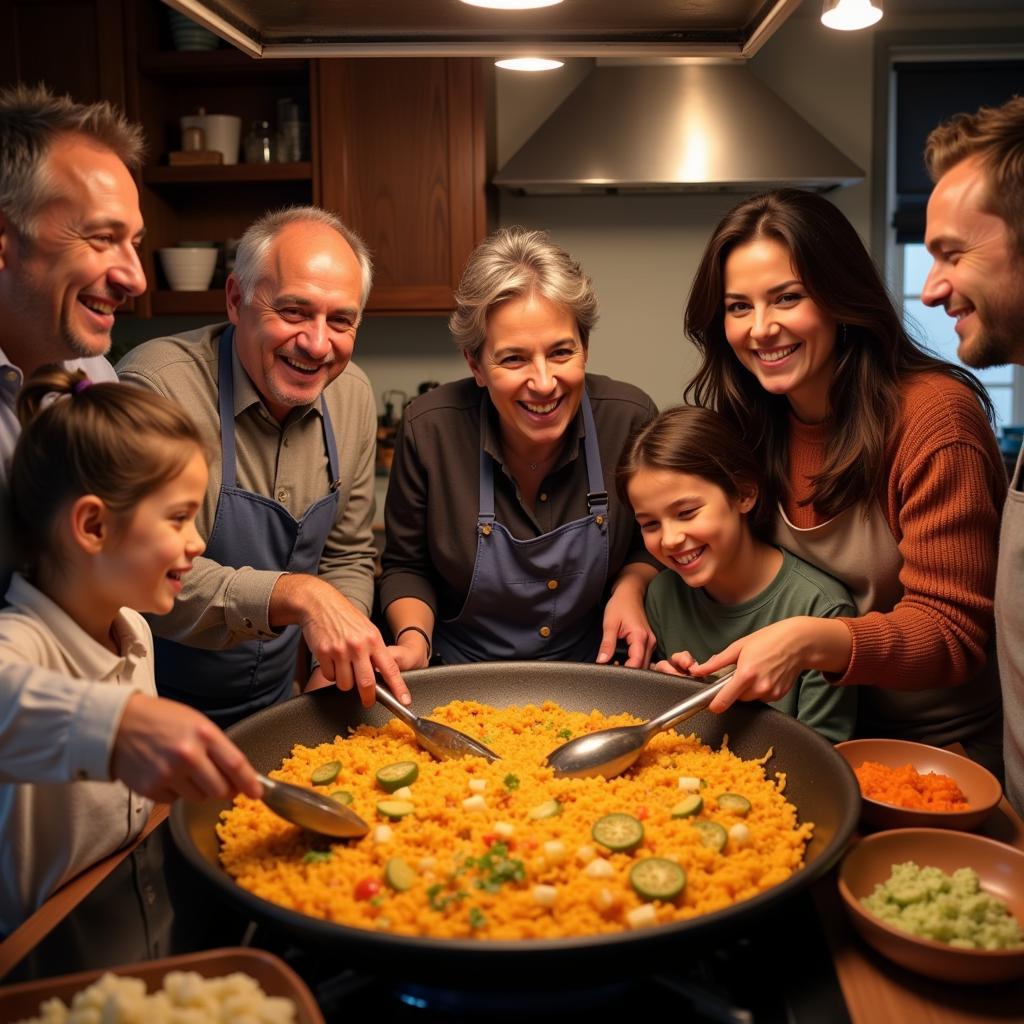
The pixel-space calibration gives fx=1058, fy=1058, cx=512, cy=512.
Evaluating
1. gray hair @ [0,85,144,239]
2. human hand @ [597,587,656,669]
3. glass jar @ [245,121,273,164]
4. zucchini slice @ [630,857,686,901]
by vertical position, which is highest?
glass jar @ [245,121,273,164]

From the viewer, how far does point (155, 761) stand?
1.05m

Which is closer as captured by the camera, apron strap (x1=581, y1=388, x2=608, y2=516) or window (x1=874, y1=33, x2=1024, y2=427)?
apron strap (x1=581, y1=388, x2=608, y2=516)

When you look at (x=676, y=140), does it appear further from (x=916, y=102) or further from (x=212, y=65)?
(x=212, y=65)

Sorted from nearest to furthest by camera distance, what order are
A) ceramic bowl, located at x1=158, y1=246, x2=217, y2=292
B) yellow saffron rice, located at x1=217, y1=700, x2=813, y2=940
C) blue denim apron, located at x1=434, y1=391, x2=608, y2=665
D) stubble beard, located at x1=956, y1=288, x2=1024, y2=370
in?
yellow saffron rice, located at x1=217, y1=700, x2=813, y2=940 < stubble beard, located at x1=956, y1=288, x2=1024, y2=370 < blue denim apron, located at x1=434, y1=391, x2=608, y2=665 < ceramic bowl, located at x1=158, y1=246, x2=217, y2=292

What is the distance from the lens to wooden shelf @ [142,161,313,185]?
13.6 ft

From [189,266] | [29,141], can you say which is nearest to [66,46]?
[189,266]

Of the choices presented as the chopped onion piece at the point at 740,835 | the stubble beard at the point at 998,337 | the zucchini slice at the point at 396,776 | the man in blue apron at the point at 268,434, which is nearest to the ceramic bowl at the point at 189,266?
the man in blue apron at the point at 268,434

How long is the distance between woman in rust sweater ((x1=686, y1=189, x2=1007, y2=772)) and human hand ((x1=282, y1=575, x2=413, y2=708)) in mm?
487

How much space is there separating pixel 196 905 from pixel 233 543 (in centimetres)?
101

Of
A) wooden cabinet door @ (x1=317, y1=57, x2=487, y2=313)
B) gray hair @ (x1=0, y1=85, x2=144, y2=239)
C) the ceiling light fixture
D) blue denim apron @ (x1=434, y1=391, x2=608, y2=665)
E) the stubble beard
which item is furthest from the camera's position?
wooden cabinet door @ (x1=317, y1=57, x2=487, y2=313)

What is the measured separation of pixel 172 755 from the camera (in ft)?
3.44

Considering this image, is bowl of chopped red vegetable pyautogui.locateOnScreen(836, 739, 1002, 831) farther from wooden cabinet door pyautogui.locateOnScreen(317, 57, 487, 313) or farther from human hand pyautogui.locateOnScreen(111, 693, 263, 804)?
wooden cabinet door pyautogui.locateOnScreen(317, 57, 487, 313)

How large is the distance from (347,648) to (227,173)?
3113 millimetres

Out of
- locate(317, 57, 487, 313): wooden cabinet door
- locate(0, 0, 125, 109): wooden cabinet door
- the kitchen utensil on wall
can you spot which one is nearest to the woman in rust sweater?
locate(317, 57, 487, 313): wooden cabinet door
